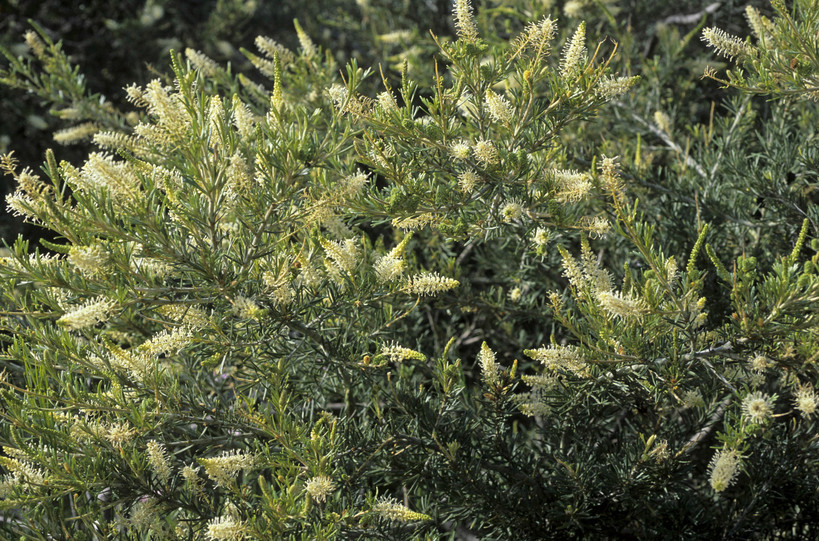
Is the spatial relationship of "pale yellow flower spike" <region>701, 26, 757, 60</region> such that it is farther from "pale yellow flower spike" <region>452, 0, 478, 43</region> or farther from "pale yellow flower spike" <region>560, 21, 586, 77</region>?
"pale yellow flower spike" <region>452, 0, 478, 43</region>

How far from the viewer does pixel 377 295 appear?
1778mm

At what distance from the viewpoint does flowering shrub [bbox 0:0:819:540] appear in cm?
151

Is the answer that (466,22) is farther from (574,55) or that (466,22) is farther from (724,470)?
(724,470)

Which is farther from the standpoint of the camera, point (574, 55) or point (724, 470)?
point (574, 55)

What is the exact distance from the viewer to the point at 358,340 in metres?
1.88

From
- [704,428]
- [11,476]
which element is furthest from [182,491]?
[704,428]

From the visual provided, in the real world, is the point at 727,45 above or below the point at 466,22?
below

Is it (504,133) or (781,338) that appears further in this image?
(504,133)

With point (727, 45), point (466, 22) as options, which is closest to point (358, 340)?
point (466, 22)

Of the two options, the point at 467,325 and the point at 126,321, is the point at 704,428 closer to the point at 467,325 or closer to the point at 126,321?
the point at 467,325

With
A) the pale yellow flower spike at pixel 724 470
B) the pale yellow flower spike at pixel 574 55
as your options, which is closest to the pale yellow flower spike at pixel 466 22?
the pale yellow flower spike at pixel 574 55

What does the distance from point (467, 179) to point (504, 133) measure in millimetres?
218

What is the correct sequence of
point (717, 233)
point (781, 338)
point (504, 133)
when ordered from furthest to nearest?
point (717, 233) → point (504, 133) → point (781, 338)

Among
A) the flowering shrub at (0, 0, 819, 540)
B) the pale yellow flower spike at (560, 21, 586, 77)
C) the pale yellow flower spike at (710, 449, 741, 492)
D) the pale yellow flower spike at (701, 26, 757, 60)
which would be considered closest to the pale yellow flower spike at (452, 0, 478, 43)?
the flowering shrub at (0, 0, 819, 540)
